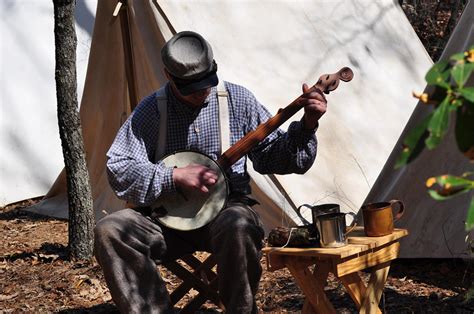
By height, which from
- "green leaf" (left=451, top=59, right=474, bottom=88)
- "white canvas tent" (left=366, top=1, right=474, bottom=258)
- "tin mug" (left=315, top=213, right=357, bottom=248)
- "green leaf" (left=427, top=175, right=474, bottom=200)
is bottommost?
"white canvas tent" (left=366, top=1, right=474, bottom=258)

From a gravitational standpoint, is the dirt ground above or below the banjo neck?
below

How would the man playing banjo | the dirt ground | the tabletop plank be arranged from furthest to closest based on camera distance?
the dirt ground → the man playing banjo → the tabletop plank

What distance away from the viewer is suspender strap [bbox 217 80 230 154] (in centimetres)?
405

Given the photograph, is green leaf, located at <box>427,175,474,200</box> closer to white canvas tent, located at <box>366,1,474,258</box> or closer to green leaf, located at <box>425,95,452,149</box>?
green leaf, located at <box>425,95,452,149</box>

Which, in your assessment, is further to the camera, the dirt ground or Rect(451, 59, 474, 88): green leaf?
the dirt ground

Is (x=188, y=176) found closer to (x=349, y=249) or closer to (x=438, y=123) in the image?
(x=349, y=249)

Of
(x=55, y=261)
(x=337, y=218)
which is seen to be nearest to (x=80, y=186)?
(x=55, y=261)

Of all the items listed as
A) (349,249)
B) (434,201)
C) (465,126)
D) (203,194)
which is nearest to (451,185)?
(465,126)

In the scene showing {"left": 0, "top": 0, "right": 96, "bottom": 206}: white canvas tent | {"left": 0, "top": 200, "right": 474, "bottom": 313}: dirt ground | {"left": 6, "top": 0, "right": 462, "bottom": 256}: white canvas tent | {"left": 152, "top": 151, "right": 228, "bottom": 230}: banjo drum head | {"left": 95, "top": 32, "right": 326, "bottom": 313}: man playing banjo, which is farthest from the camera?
{"left": 0, "top": 0, "right": 96, "bottom": 206}: white canvas tent

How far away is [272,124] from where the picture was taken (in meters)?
3.85

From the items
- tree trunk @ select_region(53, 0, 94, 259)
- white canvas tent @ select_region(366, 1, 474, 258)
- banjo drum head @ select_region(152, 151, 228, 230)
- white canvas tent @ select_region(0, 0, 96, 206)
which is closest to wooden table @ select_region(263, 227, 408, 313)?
banjo drum head @ select_region(152, 151, 228, 230)

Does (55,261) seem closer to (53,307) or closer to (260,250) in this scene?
(53,307)

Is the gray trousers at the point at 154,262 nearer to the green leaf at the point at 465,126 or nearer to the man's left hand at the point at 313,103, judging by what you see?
the man's left hand at the point at 313,103

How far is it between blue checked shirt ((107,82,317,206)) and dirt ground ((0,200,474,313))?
88 centimetres
